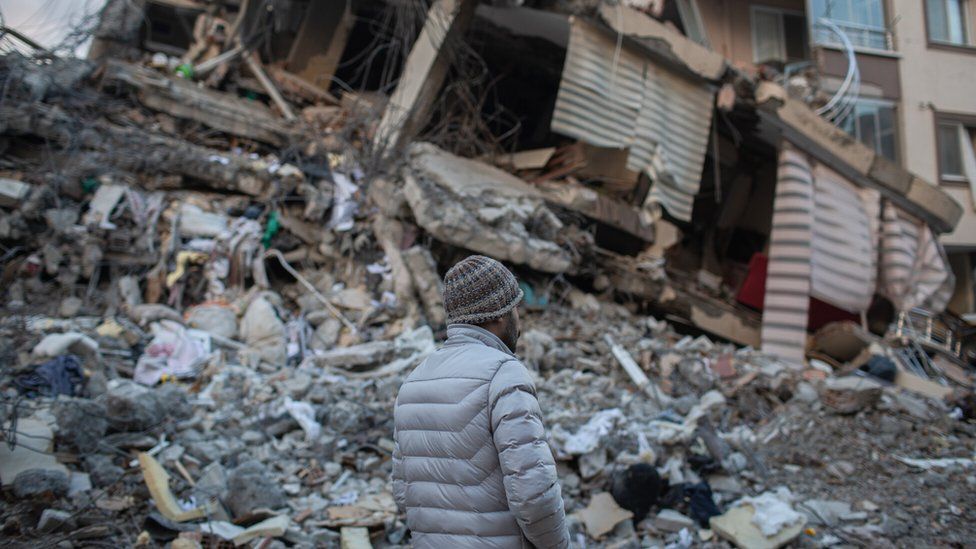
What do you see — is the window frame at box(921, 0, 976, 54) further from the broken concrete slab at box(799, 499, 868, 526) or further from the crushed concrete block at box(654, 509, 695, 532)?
the crushed concrete block at box(654, 509, 695, 532)

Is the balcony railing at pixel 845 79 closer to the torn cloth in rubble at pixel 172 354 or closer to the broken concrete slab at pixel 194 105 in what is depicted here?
the broken concrete slab at pixel 194 105

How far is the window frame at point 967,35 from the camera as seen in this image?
13.6 m

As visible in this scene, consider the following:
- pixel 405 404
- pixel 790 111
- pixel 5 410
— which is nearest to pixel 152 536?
pixel 5 410

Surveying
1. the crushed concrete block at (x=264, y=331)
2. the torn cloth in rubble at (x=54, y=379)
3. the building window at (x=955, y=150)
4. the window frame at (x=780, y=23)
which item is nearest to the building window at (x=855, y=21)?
the window frame at (x=780, y=23)

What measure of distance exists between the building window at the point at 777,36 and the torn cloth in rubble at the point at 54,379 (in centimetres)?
1345

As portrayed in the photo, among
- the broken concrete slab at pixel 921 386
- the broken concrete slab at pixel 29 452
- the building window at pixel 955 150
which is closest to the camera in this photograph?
the broken concrete slab at pixel 29 452

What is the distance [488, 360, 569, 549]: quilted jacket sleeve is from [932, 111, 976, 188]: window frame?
14.8m

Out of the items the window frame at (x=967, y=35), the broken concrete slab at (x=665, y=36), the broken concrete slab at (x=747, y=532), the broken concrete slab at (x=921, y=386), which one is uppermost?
the window frame at (x=967, y=35)

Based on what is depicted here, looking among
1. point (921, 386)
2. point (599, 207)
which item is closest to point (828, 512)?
point (921, 386)

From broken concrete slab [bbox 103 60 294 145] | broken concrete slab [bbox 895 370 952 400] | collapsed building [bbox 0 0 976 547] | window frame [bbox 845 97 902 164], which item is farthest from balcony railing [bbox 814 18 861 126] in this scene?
broken concrete slab [bbox 103 60 294 145]

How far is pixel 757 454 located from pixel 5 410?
196 inches

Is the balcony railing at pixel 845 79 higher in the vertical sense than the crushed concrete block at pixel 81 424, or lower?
higher

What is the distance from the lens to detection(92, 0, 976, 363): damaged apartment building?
7.53m

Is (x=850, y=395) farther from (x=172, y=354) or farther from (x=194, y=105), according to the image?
(x=194, y=105)
